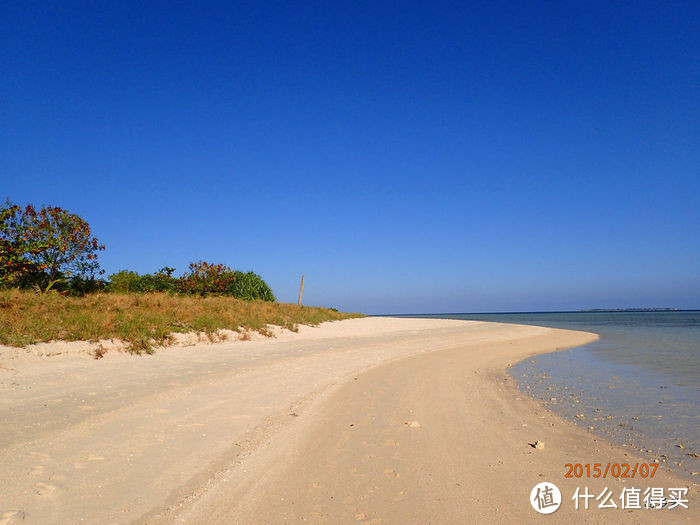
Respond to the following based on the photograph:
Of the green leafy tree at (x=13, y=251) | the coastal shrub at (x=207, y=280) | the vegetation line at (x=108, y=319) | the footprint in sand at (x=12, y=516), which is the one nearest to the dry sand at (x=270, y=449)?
the footprint in sand at (x=12, y=516)

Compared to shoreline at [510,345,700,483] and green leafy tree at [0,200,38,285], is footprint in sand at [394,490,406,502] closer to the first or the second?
shoreline at [510,345,700,483]

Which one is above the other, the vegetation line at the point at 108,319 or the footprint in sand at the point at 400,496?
the vegetation line at the point at 108,319

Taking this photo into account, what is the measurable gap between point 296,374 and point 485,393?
5.19 m

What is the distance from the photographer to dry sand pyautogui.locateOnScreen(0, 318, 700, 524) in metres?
3.72

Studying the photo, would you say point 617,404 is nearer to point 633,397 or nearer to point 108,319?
point 633,397

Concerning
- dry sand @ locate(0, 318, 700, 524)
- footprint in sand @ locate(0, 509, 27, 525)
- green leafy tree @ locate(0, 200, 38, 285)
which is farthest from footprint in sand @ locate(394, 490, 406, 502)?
green leafy tree @ locate(0, 200, 38, 285)

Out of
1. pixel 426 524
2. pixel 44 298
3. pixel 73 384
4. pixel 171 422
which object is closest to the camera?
pixel 426 524

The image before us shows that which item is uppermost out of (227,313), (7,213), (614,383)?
(7,213)

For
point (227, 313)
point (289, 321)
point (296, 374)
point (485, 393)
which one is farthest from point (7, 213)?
Answer: point (485, 393)

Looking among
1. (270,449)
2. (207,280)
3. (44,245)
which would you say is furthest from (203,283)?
(270,449)

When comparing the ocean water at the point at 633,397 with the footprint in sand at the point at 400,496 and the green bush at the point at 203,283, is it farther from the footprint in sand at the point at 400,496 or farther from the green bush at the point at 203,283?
the green bush at the point at 203,283

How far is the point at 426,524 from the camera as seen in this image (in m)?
3.50

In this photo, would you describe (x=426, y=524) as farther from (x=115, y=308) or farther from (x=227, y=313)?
(x=227, y=313)

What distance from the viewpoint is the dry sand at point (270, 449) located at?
3717 mm
